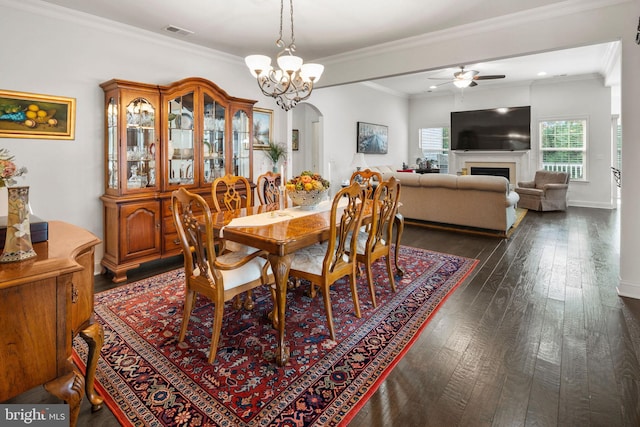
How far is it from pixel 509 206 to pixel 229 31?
4.50 m

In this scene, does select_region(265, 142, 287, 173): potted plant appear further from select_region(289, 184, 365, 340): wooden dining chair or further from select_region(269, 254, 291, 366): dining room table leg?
select_region(269, 254, 291, 366): dining room table leg

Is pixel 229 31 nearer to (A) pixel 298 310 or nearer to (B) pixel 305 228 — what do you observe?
(B) pixel 305 228

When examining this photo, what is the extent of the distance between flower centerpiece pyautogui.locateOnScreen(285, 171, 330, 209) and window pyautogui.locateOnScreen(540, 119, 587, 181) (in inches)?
305

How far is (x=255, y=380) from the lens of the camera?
1948 millimetres

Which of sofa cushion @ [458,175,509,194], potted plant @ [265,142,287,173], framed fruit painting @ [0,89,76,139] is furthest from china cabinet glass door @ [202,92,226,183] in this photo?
sofa cushion @ [458,175,509,194]

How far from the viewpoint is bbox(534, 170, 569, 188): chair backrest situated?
25.1 ft

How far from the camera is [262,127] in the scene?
557 cm

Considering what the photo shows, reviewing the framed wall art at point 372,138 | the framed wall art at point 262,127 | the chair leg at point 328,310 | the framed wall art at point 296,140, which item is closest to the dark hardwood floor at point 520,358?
the chair leg at point 328,310

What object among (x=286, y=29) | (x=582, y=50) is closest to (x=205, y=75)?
(x=286, y=29)

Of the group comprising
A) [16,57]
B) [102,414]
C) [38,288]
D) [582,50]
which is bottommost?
[102,414]

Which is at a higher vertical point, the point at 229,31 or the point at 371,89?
the point at 371,89

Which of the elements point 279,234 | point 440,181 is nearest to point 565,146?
point 440,181

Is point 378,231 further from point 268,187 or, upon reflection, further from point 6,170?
point 6,170

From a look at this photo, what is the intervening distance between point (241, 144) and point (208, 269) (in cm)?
293
